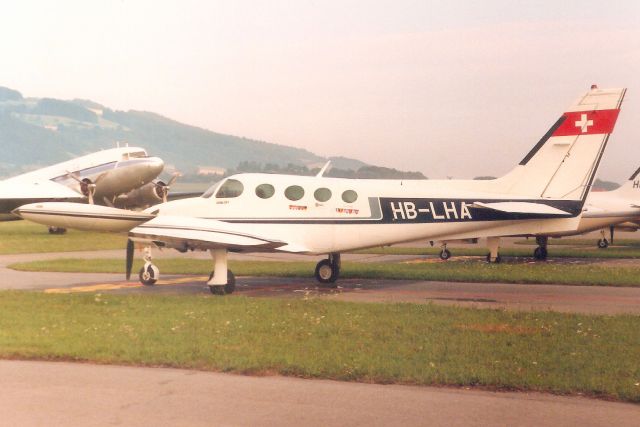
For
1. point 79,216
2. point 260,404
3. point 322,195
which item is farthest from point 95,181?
point 260,404

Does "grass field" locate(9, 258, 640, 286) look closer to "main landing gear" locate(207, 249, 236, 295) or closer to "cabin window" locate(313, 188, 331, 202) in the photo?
"cabin window" locate(313, 188, 331, 202)

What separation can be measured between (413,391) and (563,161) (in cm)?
1379

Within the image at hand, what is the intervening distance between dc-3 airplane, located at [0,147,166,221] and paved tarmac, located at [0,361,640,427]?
122ft

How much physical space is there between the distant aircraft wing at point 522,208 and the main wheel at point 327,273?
4.54 meters

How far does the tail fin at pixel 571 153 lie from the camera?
21.0 m

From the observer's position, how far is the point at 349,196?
802 inches

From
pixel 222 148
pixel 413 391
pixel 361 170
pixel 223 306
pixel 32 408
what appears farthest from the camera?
pixel 222 148

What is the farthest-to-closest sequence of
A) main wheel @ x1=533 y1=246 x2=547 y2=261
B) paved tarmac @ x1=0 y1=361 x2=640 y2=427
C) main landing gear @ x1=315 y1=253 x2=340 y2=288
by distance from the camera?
main wheel @ x1=533 y1=246 x2=547 y2=261 < main landing gear @ x1=315 y1=253 x2=340 y2=288 < paved tarmac @ x1=0 y1=361 x2=640 y2=427

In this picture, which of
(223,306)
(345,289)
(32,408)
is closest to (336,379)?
(32,408)

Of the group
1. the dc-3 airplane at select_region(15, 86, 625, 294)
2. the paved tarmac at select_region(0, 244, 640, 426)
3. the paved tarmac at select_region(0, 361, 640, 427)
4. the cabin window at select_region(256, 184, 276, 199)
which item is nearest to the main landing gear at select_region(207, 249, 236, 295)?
the dc-3 airplane at select_region(15, 86, 625, 294)

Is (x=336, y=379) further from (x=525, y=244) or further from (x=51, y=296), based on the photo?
(x=525, y=244)

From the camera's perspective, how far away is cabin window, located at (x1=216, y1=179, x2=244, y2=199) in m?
20.4

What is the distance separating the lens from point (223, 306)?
650 inches

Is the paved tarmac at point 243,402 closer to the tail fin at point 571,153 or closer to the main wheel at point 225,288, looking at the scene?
the main wheel at point 225,288
